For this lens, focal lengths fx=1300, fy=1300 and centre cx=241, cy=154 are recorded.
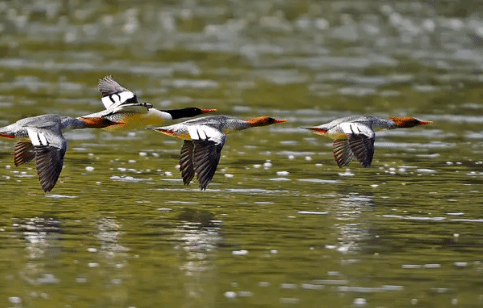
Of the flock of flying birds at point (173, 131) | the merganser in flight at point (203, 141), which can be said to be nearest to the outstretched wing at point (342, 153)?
the flock of flying birds at point (173, 131)

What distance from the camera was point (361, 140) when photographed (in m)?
16.5

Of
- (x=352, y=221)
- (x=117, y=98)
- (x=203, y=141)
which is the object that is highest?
(x=117, y=98)

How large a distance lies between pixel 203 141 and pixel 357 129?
220cm

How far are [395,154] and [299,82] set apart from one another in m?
10.6

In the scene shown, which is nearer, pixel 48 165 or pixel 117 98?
pixel 48 165

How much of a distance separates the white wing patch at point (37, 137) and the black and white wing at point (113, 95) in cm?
235

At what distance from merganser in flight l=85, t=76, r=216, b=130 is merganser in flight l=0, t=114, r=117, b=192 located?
8.5 inches

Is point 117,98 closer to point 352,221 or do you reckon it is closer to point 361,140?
point 361,140

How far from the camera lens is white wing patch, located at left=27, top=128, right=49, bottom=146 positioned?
1516 centimetres

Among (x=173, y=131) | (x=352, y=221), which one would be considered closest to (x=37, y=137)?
(x=173, y=131)

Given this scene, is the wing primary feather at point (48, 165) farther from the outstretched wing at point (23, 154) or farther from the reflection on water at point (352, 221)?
the reflection on water at point (352, 221)

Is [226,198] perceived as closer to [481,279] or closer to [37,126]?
[37,126]

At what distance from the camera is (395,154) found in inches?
818

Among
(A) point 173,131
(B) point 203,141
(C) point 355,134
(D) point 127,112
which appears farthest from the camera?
(D) point 127,112
